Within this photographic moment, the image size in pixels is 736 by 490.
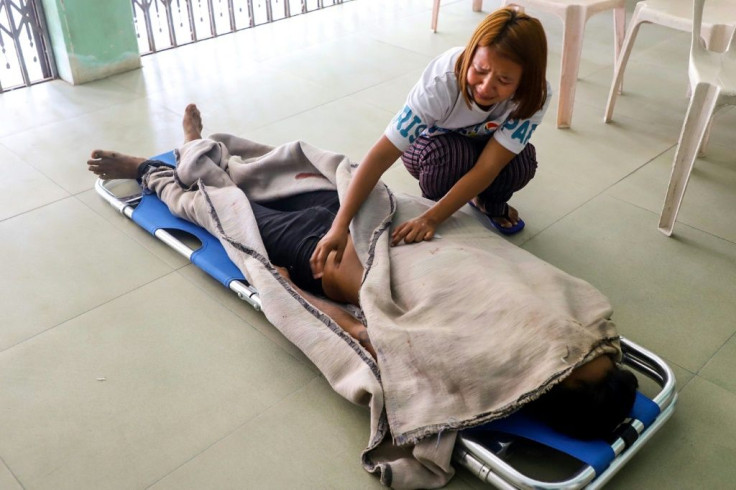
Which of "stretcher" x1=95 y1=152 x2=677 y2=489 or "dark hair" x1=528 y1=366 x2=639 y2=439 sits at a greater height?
"dark hair" x1=528 y1=366 x2=639 y2=439

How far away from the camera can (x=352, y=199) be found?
167 cm

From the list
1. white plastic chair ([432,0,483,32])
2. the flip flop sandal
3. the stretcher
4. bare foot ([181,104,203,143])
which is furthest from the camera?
white plastic chair ([432,0,483,32])

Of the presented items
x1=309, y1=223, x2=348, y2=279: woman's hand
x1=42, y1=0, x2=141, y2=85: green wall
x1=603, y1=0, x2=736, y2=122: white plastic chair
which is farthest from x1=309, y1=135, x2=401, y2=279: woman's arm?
x1=42, y1=0, x2=141, y2=85: green wall

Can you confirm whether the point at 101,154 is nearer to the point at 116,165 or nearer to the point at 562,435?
the point at 116,165

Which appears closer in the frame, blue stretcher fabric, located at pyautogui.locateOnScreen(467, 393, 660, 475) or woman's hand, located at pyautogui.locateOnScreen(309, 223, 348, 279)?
blue stretcher fabric, located at pyautogui.locateOnScreen(467, 393, 660, 475)

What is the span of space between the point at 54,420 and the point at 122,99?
1756mm

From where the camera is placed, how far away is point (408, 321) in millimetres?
1430

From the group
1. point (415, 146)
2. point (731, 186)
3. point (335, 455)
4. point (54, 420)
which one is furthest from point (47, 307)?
point (731, 186)

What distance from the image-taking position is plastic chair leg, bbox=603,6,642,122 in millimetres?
2480

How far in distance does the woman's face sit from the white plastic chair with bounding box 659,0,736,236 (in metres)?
0.66

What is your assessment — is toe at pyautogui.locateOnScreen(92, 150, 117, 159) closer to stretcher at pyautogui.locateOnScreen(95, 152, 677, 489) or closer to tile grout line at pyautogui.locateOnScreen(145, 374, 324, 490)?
stretcher at pyautogui.locateOnScreen(95, 152, 677, 489)

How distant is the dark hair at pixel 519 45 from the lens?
1.48 meters

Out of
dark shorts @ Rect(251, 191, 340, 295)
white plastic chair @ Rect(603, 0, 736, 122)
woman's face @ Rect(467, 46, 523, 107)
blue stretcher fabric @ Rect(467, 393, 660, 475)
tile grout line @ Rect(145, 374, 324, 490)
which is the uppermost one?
woman's face @ Rect(467, 46, 523, 107)

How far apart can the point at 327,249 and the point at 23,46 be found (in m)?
2.09
